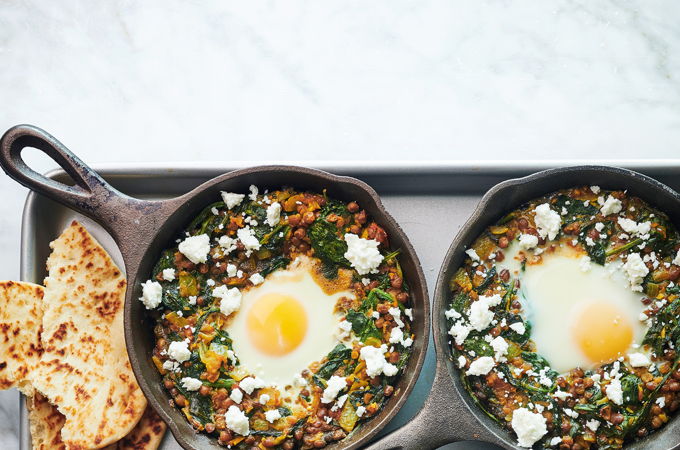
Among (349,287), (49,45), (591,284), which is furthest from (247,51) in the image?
(591,284)

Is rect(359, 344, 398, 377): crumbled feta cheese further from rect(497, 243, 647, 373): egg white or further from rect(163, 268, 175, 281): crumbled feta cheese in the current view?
rect(163, 268, 175, 281): crumbled feta cheese

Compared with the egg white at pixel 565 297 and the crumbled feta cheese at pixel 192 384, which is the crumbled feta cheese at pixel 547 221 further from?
the crumbled feta cheese at pixel 192 384

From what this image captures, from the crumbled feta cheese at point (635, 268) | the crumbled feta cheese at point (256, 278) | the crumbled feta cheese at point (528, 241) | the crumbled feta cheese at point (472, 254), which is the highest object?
the crumbled feta cheese at point (528, 241)

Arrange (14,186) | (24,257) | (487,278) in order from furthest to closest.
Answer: (14,186) → (24,257) → (487,278)

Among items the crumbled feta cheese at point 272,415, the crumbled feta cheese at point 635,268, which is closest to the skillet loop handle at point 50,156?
the crumbled feta cheese at point 272,415

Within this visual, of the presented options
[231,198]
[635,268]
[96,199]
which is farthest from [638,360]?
[96,199]

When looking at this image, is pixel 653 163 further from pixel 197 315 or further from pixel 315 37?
pixel 197 315
